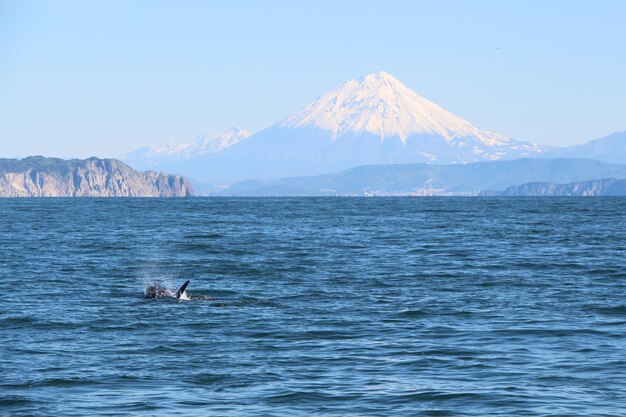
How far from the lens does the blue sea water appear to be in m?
23.3

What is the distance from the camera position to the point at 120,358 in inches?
1099

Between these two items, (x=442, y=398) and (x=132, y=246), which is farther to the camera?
(x=132, y=246)

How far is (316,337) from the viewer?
31219 millimetres

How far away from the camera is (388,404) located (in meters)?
22.8

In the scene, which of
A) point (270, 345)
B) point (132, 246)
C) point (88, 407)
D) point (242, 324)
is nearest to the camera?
point (88, 407)

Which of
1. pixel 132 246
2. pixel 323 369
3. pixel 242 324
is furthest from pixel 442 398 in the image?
pixel 132 246

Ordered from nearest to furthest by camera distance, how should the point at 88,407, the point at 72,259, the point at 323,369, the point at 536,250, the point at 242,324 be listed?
1. the point at 88,407
2. the point at 323,369
3. the point at 242,324
4. the point at 72,259
5. the point at 536,250

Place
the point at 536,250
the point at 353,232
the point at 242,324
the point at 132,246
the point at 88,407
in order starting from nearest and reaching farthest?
the point at 88,407, the point at 242,324, the point at 536,250, the point at 132,246, the point at 353,232

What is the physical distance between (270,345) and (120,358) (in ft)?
13.7

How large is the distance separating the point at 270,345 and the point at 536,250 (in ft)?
143

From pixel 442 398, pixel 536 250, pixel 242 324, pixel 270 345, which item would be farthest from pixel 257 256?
pixel 442 398

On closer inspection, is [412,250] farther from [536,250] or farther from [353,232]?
[353,232]

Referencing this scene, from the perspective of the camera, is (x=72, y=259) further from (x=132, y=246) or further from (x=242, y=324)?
(x=242, y=324)

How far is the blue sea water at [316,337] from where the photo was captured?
23.3 m
